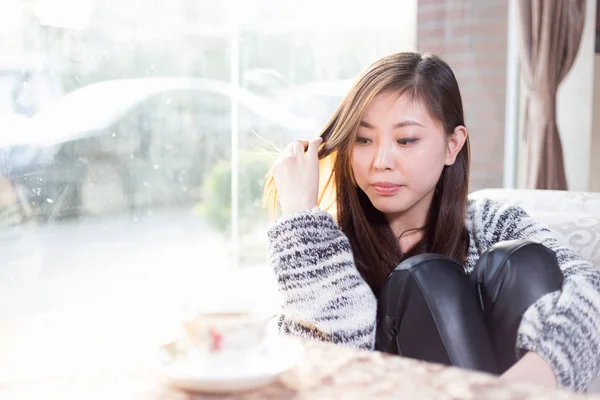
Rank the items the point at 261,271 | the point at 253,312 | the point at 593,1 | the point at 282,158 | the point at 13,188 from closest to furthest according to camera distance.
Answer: the point at 253,312, the point at 282,158, the point at 13,188, the point at 593,1, the point at 261,271

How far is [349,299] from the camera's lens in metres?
1.39

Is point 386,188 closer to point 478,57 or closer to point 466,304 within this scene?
point 466,304

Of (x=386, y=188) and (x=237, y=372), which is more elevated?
(x=386, y=188)

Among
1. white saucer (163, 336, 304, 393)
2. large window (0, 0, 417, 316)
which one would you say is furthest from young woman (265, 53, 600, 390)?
large window (0, 0, 417, 316)

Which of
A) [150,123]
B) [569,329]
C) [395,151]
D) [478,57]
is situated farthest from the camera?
[478,57]

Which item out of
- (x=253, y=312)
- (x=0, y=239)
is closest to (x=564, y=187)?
(x=0, y=239)

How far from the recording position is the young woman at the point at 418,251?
1.22 meters

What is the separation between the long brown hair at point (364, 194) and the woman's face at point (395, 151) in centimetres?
2

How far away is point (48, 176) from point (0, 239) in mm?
306

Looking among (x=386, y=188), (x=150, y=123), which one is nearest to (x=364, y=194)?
(x=386, y=188)

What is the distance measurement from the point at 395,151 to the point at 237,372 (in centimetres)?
88

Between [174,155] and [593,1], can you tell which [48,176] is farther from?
[593,1]

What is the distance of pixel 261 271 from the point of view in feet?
13.4

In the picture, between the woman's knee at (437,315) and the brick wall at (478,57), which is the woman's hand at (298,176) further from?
the brick wall at (478,57)
